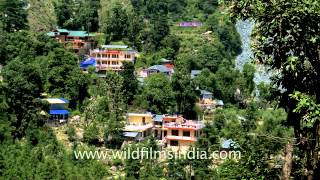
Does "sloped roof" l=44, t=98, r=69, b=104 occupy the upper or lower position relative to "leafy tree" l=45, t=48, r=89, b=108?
lower

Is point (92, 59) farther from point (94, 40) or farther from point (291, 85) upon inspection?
point (291, 85)

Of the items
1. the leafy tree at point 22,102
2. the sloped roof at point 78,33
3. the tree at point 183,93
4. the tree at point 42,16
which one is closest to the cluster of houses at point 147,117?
the tree at point 183,93

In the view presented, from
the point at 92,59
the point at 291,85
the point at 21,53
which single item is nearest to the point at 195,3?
the point at 92,59

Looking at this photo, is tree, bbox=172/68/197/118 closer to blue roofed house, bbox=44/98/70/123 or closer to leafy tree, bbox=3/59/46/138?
blue roofed house, bbox=44/98/70/123

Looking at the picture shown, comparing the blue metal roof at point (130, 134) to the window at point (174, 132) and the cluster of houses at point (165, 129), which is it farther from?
the window at point (174, 132)

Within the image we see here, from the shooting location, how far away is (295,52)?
3.34 metres

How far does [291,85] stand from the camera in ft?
11.6

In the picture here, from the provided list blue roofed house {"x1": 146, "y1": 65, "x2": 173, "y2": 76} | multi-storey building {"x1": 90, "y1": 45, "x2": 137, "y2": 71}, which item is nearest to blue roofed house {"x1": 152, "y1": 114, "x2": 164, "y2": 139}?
blue roofed house {"x1": 146, "y1": 65, "x2": 173, "y2": 76}

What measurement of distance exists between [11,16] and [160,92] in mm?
11078

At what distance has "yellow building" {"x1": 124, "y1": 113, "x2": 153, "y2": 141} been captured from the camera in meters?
19.8

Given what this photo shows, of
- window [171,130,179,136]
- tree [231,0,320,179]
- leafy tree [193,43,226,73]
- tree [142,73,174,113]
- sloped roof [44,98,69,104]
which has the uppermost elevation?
leafy tree [193,43,226,73]

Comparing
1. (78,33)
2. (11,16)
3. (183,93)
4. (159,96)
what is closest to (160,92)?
(159,96)

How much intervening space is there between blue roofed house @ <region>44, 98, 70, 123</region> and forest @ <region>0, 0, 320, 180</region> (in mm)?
235

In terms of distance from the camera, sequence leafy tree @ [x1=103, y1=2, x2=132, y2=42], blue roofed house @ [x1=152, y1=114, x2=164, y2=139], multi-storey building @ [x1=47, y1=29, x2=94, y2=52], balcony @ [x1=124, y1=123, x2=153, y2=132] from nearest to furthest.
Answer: balcony @ [x1=124, y1=123, x2=153, y2=132] → blue roofed house @ [x1=152, y1=114, x2=164, y2=139] → multi-storey building @ [x1=47, y1=29, x2=94, y2=52] → leafy tree @ [x1=103, y1=2, x2=132, y2=42]
